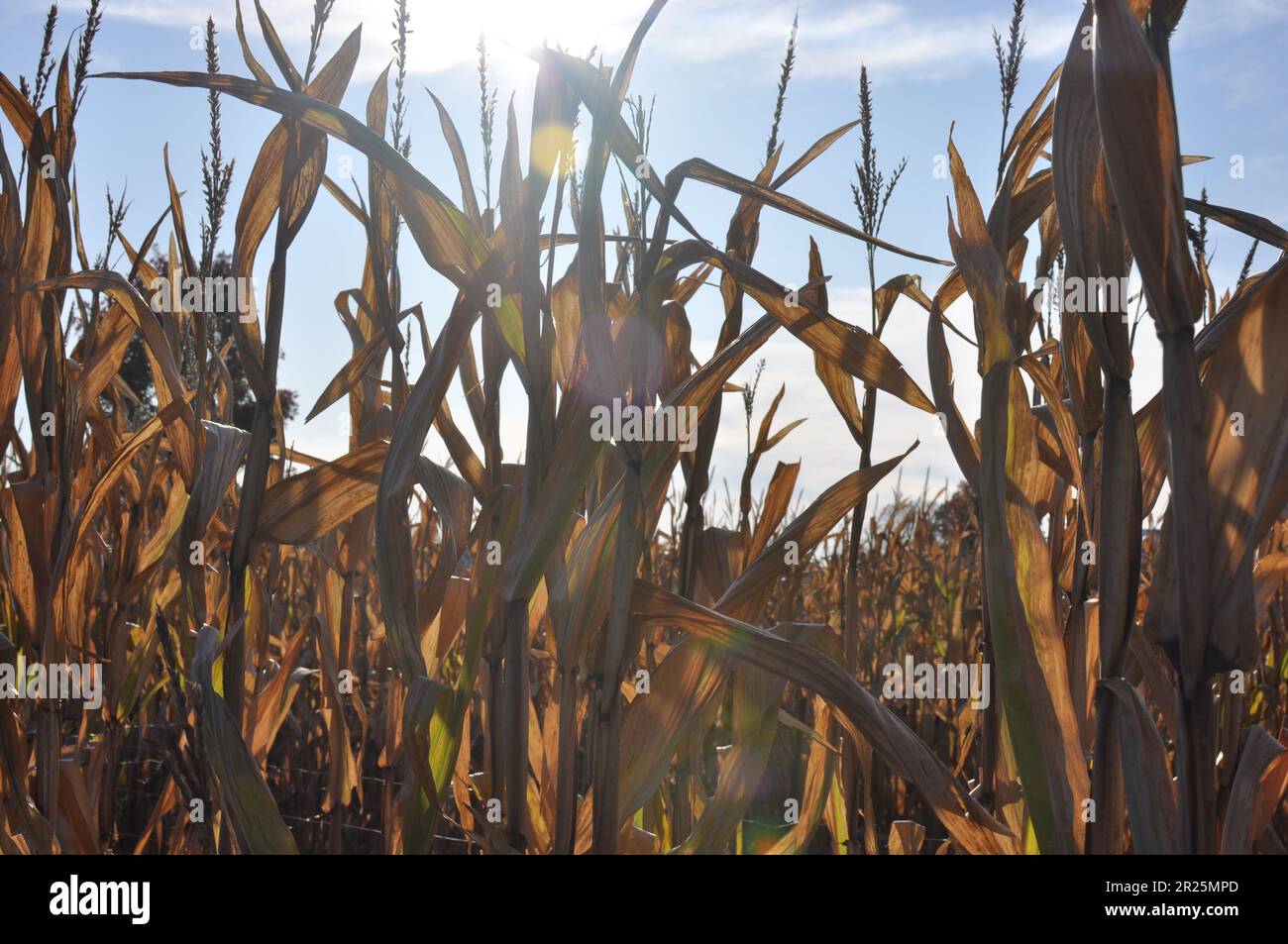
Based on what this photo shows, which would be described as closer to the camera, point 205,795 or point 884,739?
point 884,739

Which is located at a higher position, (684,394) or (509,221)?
(509,221)

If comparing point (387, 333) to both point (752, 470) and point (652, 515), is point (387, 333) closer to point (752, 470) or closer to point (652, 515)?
point (652, 515)

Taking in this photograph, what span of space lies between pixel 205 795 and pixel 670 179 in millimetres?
858

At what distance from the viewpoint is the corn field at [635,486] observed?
71 cm

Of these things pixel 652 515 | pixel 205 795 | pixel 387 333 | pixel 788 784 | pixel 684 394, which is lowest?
pixel 788 784

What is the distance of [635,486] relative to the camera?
2.96 ft

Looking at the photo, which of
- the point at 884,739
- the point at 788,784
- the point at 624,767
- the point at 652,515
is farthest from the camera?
the point at 788,784

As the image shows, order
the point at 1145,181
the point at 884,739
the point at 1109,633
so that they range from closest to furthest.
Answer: the point at 1145,181
the point at 1109,633
the point at 884,739

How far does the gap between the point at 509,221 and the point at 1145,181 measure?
63 cm

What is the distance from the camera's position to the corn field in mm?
707

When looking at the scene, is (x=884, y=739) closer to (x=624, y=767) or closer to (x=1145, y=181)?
(x=624, y=767)
